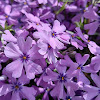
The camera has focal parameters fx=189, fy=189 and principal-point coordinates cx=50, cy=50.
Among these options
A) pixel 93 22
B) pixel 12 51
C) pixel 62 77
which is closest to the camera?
pixel 12 51

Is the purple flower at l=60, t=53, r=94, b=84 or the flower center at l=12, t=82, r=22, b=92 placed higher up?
the purple flower at l=60, t=53, r=94, b=84

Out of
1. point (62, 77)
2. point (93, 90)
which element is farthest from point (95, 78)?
point (62, 77)

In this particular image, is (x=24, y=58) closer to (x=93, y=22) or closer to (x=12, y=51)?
(x=12, y=51)

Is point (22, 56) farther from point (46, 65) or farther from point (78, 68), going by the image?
point (78, 68)

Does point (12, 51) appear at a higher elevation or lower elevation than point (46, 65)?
higher

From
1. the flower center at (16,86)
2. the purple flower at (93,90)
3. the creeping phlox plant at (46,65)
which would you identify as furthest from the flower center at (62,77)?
the flower center at (16,86)

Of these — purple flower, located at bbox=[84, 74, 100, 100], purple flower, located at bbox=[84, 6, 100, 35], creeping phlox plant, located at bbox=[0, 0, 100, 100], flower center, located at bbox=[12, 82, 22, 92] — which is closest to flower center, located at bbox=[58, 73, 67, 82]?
creeping phlox plant, located at bbox=[0, 0, 100, 100]

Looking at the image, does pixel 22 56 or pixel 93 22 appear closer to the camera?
pixel 22 56

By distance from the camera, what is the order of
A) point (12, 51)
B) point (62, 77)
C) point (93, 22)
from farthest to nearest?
1. point (93, 22)
2. point (62, 77)
3. point (12, 51)

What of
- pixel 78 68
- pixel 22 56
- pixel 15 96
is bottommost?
pixel 15 96

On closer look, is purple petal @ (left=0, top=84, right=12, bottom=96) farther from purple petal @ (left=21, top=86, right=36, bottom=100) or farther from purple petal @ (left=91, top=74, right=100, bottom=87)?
purple petal @ (left=91, top=74, right=100, bottom=87)
